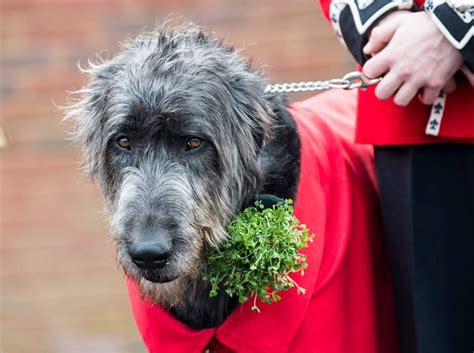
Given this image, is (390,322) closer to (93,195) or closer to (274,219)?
(274,219)

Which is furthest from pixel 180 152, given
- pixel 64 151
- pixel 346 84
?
pixel 64 151

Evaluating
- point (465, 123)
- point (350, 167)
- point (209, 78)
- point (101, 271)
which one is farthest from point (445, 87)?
point (101, 271)

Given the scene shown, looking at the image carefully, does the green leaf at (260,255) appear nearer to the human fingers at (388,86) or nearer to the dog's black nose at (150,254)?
the dog's black nose at (150,254)

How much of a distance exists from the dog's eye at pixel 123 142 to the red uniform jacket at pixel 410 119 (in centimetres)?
93

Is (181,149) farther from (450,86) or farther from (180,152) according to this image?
(450,86)

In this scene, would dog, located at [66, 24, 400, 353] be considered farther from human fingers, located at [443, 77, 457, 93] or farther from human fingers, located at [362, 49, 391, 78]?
human fingers, located at [443, 77, 457, 93]

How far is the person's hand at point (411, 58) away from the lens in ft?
9.91

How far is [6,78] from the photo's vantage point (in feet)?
22.9

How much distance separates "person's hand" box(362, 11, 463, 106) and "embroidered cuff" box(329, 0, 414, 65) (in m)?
0.03

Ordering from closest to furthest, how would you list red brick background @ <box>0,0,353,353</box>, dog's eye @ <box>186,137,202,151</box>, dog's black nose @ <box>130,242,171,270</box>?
dog's black nose @ <box>130,242,171,270</box> → dog's eye @ <box>186,137,202,151</box> → red brick background @ <box>0,0,353,353</box>

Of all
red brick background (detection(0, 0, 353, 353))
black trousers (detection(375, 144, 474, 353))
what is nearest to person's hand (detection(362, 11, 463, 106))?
black trousers (detection(375, 144, 474, 353))

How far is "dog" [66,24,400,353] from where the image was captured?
9.66 ft

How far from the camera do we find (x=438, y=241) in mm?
3283

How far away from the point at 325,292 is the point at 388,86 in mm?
772
